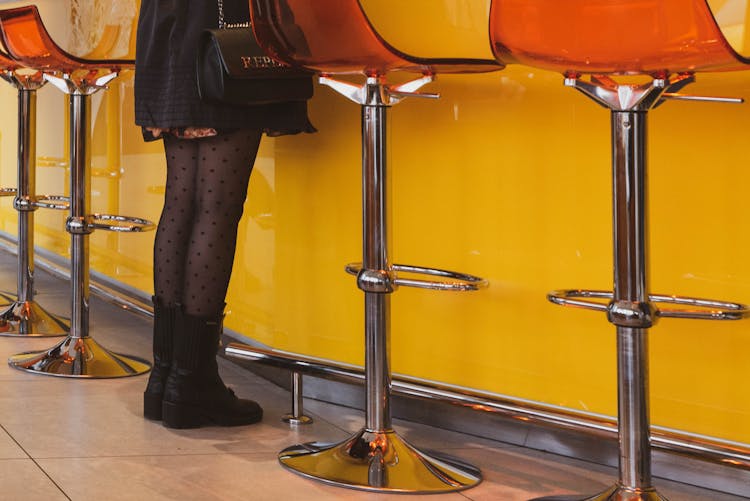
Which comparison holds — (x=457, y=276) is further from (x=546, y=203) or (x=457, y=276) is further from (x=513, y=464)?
(x=513, y=464)

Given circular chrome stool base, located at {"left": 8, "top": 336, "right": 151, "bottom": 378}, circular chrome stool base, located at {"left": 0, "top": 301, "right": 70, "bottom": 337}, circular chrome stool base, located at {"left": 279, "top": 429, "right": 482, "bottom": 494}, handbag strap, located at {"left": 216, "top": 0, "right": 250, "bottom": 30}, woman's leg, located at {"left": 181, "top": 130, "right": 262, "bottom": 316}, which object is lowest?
circular chrome stool base, located at {"left": 279, "top": 429, "right": 482, "bottom": 494}

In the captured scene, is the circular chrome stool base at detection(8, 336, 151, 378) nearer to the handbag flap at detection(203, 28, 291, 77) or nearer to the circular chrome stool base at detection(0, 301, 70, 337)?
the circular chrome stool base at detection(0, 301, 70, 337)

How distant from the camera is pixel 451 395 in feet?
7.97

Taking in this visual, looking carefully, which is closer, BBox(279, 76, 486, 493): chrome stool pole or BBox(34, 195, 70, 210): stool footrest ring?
BBox(279, 76, 486, 493): chrome stool pole

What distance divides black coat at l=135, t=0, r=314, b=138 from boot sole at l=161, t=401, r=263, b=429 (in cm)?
60

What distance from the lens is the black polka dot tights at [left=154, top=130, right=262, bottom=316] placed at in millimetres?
2594

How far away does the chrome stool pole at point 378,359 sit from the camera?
2.21m

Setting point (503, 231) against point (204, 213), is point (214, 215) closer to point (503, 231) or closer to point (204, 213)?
point (204, 213)

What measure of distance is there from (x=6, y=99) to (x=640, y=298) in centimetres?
462

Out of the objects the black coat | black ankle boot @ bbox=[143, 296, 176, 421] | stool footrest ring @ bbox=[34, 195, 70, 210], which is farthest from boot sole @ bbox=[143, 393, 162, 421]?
stool footrest ring @ bbox=[34, 195, 70, 210]

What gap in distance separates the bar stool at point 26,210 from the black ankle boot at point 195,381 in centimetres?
130

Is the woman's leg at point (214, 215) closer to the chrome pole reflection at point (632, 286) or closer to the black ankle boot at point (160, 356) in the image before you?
the black ankle boot at point (160, 356)

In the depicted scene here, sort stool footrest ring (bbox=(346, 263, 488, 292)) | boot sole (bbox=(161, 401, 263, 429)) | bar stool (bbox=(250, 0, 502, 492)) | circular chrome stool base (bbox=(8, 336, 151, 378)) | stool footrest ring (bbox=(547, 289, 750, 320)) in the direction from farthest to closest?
circular chrome stool base (bbox=(8, 336, 151, 378)) → boot sole (bbox=(161, 401, 263, 429)) → stool footrest ring (bbox=(346, 263, 488, 292)) → bar stool (bbox=(250, 0, 502, 492)) → stool footrest ring (bbox=(547, 289, 750, 320))

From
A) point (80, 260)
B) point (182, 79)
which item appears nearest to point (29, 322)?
point (80, 260)
